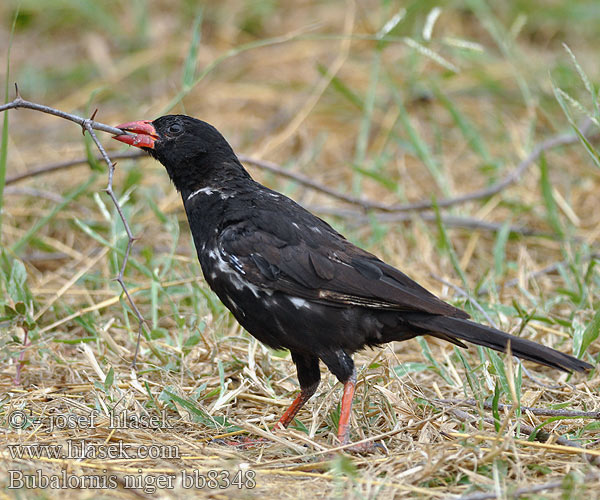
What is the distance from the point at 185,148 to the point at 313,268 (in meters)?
0.99

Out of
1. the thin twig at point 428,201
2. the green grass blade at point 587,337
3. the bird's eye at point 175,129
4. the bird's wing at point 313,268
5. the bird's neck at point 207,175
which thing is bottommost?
the green grass blade at point 587,337

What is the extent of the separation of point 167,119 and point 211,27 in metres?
5.22

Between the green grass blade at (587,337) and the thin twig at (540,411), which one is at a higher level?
the green grass blade at (587,337)

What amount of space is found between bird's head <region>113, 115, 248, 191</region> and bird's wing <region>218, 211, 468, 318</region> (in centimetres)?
47

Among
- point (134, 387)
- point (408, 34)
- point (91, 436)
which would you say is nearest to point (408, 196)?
point (408, 34)

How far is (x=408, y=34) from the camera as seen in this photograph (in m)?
6.90

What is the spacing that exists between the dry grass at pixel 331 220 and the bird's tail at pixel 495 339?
0.15 m

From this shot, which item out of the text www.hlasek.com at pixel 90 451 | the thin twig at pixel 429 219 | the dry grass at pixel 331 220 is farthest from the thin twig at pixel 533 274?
the text www.hlasek.com at pixel 90 451

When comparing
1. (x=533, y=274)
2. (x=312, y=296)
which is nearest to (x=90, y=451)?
(x=312, y=296)

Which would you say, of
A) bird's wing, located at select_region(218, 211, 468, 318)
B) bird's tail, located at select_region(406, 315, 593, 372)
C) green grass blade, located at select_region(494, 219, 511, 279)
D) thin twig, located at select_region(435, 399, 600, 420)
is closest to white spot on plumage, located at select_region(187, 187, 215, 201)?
bird's wing, located at select_region(218, 211, 468, 318)

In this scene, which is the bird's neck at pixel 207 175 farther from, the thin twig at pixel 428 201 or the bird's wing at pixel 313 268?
the thin twig at pixel 428 201

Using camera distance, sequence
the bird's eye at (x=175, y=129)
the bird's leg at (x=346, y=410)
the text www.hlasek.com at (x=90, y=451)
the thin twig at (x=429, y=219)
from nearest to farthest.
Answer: the text www.hlasek.com at (x=90, y=451) → the bird's leg at (x=346, y=410) → the bird's eye at (x=175, y=129) → the thin twig at (x=429, y=219)

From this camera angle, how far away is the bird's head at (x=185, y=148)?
12.9 feet

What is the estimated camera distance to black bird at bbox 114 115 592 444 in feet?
11.0
